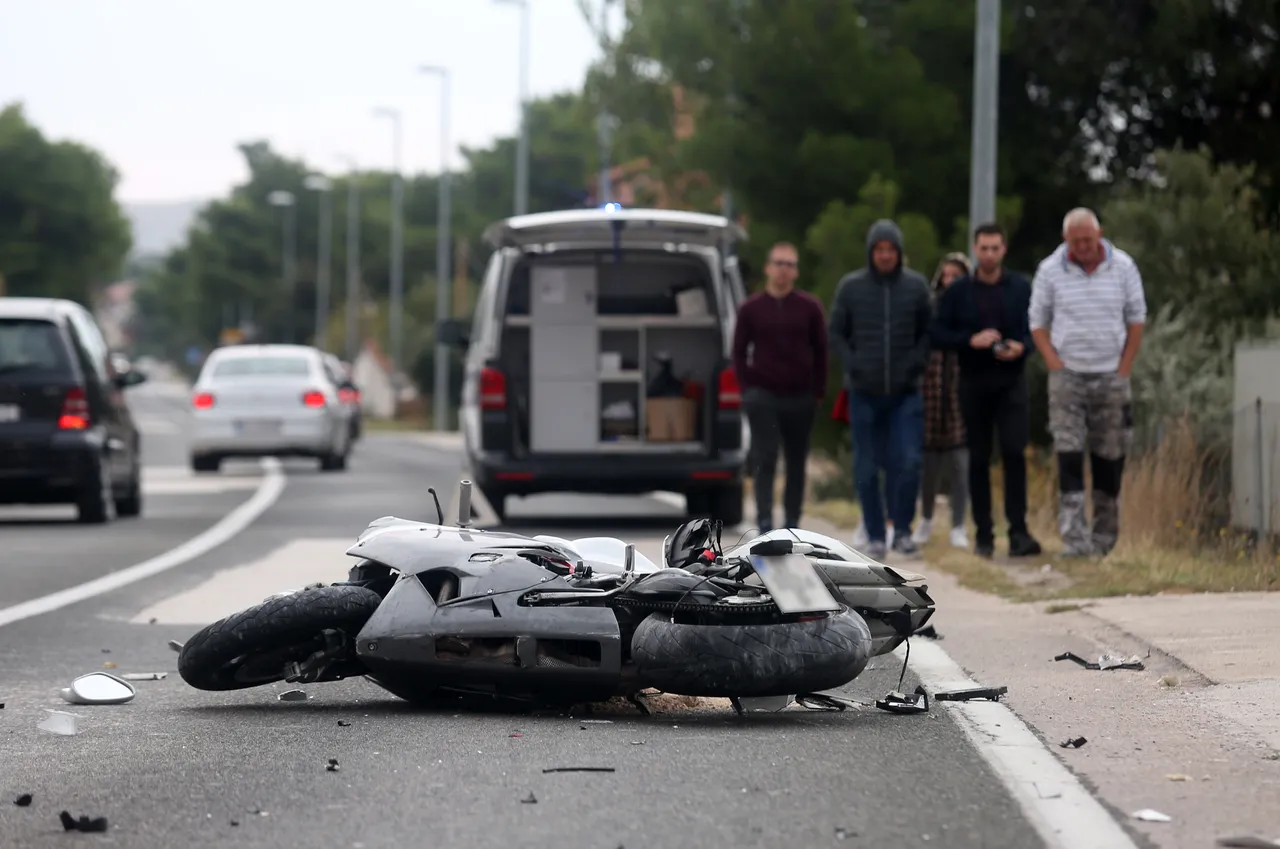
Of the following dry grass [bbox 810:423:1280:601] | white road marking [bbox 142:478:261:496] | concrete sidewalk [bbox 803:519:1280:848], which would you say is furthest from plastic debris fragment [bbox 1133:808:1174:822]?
white road marking [bbox 142:478:261:496]

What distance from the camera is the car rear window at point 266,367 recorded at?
96.0ft

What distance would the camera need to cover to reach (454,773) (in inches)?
248

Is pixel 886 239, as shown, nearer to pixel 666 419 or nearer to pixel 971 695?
pixel 666 419

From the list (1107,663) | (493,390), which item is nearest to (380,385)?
(493,390)

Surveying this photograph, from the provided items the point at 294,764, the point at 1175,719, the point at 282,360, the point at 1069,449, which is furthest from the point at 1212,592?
the point at 282,360

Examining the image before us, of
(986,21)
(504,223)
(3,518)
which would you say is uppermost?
(986,21)

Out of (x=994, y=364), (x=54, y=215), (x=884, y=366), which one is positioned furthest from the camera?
(x=54, y=215)

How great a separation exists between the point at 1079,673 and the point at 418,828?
12.3 ft

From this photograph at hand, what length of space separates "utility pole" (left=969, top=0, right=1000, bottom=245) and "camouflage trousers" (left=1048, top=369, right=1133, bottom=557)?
4929 mm

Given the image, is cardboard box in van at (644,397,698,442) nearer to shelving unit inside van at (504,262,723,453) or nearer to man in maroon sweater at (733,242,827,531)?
shelving unit inside van at (504,262,723,453)

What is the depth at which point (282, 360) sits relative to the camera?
2944 cm

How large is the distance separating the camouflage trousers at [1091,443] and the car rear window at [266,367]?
57.6ft

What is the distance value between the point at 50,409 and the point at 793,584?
11518 millimetres

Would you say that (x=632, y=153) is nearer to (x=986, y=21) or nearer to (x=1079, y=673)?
(x=986, y=21)
